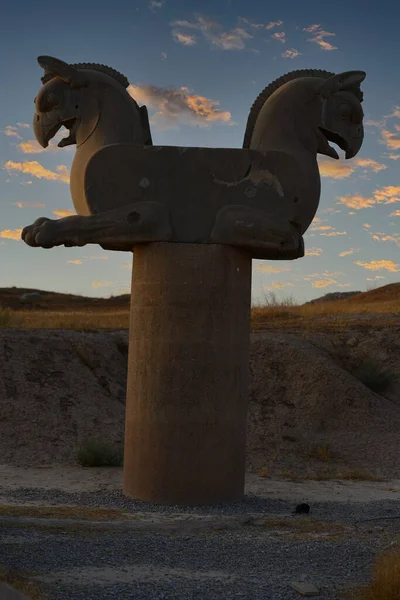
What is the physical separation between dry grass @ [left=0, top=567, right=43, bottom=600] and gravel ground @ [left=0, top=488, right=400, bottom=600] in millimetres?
129

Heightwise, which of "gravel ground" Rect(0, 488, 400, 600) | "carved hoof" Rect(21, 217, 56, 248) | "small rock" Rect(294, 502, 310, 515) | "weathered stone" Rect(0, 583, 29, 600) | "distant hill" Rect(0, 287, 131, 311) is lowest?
"small rock" Rect(294, 502, 310, 515)

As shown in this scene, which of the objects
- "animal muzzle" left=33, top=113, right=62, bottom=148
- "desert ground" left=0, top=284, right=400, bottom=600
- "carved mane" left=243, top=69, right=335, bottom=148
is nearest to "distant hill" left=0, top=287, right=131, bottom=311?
"desert ground" left=0, top=284, right=400, bottom=600

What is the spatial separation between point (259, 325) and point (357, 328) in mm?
2685

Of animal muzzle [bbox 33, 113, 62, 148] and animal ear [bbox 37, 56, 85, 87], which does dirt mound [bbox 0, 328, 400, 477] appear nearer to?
animal muzzle [bbox 33, 113, 62, 148]

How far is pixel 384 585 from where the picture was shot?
555cm

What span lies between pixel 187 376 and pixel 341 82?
420 cm

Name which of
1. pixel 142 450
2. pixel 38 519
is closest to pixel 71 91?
pixel 142 450

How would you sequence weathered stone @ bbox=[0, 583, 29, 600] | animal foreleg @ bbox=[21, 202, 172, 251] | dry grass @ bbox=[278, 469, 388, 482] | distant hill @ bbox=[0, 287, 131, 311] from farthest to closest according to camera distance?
distant hill @ bbox=[0, 287, 131, 311] → dry grass @ bbox=[278, 469, 388, 482] → animal foreleg @ bbox=[21, 202, 172, 251] → weathered stone @ bbox=[0, 583, 29, 600]

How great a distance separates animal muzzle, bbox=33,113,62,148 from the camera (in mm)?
10609

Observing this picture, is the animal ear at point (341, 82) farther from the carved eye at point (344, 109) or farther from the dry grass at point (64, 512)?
the dry grass at point (64, 512)

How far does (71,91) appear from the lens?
34.7 feet

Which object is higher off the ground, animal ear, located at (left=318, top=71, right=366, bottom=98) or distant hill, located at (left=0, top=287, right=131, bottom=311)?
animal ear, located at (left=318, top=71, right=366, bottom=98)

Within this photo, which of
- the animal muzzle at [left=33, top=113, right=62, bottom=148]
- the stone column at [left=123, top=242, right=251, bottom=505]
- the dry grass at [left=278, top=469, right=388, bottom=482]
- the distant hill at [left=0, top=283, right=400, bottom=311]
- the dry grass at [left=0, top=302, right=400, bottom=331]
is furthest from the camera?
the distant hill at [left=0, top=283, right=400, bottom=311]

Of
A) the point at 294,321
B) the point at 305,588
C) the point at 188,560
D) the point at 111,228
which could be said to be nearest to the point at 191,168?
the point at 111,228
